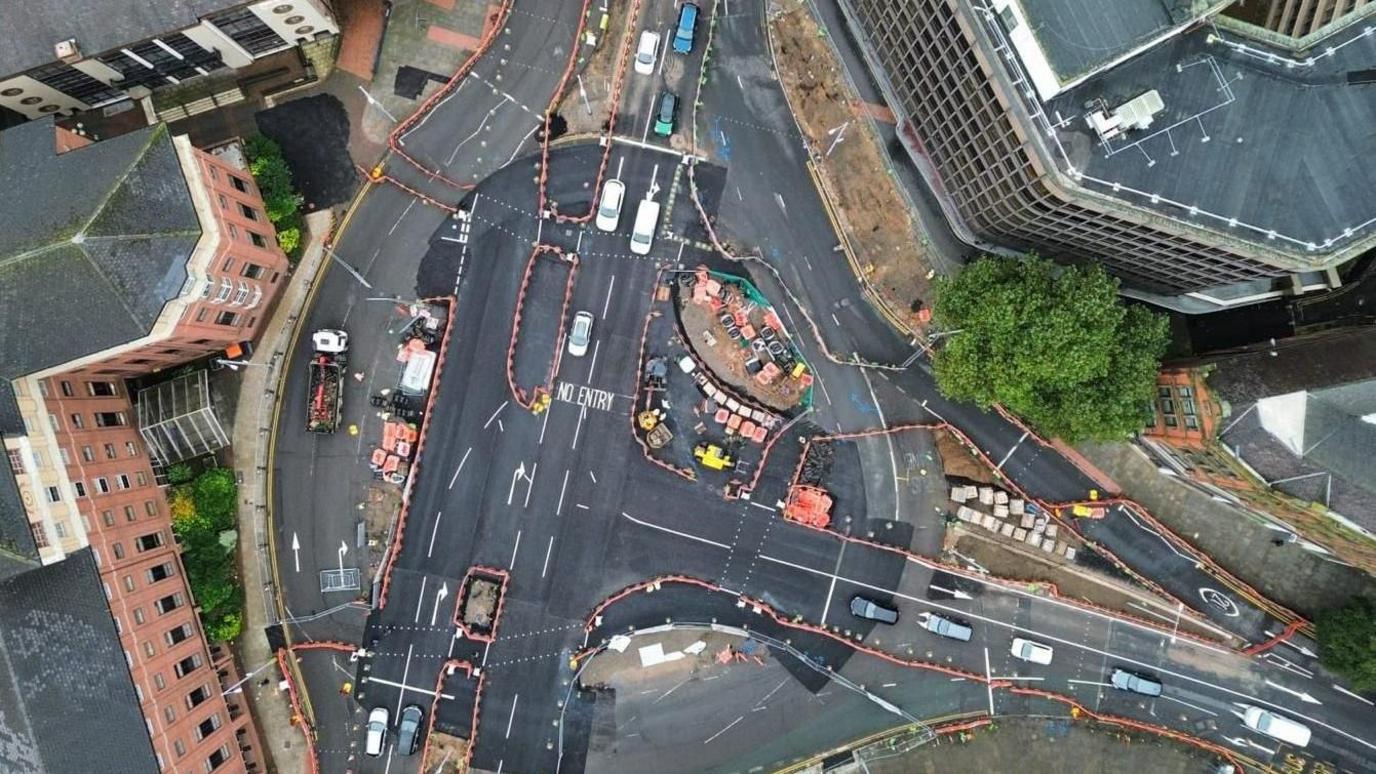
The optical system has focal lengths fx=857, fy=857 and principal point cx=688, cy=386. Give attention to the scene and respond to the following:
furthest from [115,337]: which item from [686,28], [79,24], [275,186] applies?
[686,28]

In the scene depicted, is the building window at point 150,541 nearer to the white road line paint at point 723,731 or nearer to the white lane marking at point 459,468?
the white lane marking at point 459,468

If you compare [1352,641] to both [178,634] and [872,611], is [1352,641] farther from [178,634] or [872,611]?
[178,634]

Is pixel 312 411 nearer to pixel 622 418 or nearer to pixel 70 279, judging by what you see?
pixel 70 279

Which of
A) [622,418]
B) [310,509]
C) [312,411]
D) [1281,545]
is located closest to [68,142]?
[312,411]

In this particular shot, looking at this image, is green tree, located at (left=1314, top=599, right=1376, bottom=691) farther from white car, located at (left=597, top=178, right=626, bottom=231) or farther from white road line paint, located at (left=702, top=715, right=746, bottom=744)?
white car, located at (left=597, top=178, right=626, bottom=231)

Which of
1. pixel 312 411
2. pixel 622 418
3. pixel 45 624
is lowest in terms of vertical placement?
pixel 45 624

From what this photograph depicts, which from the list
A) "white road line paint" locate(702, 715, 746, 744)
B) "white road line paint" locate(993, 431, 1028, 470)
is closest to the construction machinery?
"white road line paint" locate(702, 715, 746, 744)
